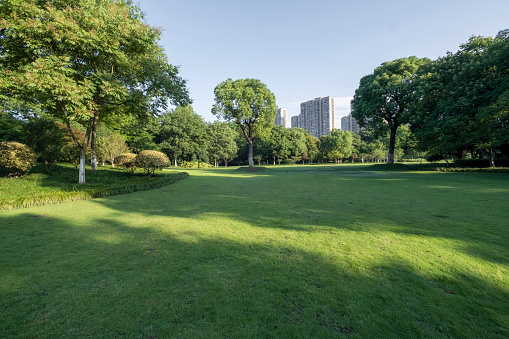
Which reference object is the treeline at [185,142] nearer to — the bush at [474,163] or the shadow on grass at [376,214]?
the bush at [474,163]

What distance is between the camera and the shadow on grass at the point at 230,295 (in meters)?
2.15

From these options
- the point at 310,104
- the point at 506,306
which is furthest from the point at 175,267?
the point at 310,104

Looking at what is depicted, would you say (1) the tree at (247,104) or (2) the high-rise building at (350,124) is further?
(2) the high-rise building at (350,124)

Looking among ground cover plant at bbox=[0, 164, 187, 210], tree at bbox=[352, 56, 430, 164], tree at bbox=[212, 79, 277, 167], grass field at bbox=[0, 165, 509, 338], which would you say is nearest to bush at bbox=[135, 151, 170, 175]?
ground cover plant at bbox=[0, 164, 187, 210]

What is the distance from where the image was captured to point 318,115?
128 meters

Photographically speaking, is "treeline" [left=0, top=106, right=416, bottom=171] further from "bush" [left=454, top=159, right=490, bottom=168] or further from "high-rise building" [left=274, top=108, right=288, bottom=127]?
"high-rise building" [left=274, top=108, right=288, bottom=127]

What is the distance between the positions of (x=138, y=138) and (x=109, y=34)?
31.0m

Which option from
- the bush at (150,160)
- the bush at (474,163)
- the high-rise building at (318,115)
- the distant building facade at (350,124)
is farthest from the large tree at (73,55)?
the distant building facade at (350,124)

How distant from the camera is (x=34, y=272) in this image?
3.26 metres

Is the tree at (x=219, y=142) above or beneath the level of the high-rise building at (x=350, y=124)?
beneath

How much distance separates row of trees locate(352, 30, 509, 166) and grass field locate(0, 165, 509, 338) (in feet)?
57.9

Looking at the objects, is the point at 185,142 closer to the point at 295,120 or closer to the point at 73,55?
the point at 73,55

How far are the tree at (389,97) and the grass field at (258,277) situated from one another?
25.7m

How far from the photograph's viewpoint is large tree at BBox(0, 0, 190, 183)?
31.2 feet
